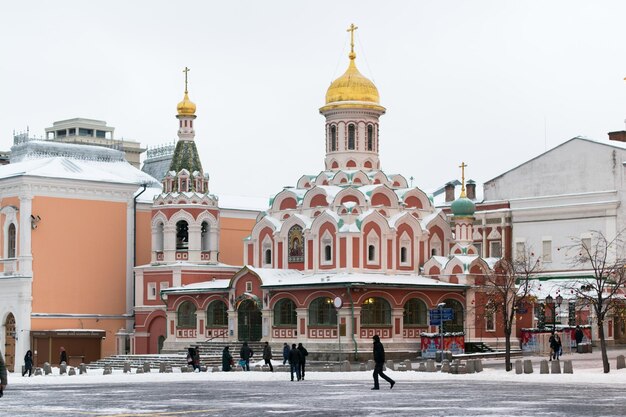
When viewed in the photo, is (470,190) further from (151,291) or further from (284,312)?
(284,312)

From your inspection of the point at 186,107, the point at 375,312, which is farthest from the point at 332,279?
the point at 186,107

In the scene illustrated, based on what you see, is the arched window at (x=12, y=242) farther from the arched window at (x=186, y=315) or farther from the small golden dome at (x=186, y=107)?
the small golden dome at (x=186, y=107)

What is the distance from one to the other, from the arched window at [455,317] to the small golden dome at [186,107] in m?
18.4

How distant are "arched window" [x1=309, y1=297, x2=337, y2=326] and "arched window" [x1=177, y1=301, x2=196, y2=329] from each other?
336 inches

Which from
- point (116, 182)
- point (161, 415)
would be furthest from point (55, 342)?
point (161, 415)

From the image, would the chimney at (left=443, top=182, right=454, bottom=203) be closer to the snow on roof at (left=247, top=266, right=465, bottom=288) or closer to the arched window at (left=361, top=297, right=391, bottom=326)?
the snow on roof at (left=247, top=266, right=465, bottom=288)

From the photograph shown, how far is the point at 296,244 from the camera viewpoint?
6462cm

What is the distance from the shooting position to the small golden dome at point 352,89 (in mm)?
66312

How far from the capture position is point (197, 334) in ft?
215

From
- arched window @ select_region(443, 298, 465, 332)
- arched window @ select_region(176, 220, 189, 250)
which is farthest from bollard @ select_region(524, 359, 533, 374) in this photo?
arched window @ select_region(176, 220, 189, 250)

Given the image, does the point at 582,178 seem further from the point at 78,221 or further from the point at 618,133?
the point at 78,221

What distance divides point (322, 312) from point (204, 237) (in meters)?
13.5

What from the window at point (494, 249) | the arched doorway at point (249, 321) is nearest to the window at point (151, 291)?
the arched doorway at point (249, 321)

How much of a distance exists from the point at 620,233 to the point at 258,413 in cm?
4846
